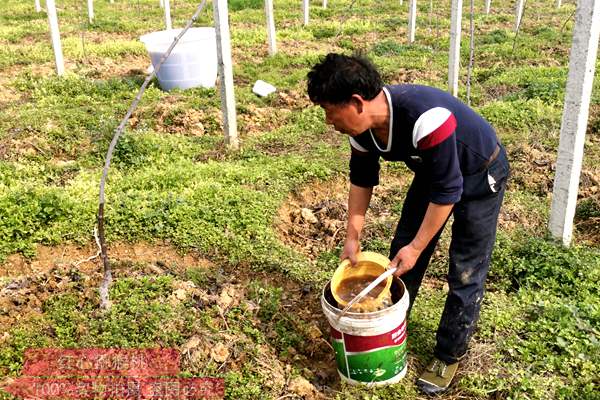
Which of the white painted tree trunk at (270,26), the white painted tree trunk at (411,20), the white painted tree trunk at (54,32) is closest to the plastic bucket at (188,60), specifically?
the white painted tree trunk at (54,32)

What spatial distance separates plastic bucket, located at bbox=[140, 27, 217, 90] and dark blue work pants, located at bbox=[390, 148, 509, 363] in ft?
16.9

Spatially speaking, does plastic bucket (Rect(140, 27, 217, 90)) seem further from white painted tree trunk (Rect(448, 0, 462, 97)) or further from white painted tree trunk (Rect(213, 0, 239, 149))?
white painted tree trunk (Rect(448, 0, 462, 97))

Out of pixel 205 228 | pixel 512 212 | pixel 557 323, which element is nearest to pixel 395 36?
pixel 512 212

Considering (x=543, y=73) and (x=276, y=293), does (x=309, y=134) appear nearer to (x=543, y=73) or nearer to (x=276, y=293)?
(x=276, y=293)

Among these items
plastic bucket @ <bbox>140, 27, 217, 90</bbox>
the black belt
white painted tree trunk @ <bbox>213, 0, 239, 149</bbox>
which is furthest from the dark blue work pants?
plastic bucket @ <bbox>140, 27, 217, 90</bbox>

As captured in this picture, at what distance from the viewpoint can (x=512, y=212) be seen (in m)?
4.28

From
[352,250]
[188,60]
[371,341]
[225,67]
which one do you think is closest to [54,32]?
[188,60]

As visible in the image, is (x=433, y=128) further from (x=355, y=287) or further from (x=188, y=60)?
(x=188, y=60)

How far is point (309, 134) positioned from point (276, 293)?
3.06 metres

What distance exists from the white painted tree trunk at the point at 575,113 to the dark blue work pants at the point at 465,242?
1151 mm

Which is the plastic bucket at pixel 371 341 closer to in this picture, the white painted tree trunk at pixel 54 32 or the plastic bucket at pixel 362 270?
the plastic bucket at pixel 362 270

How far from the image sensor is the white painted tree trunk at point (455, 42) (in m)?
6.69

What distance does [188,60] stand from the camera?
23.6ft

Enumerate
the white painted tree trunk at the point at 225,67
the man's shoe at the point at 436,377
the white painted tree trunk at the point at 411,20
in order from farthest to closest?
1. the white painted tree trunk at the point at 411,20
2. the white painted tree trunk at the point at 225,67
3. the man's shoe at the point at 436,377
